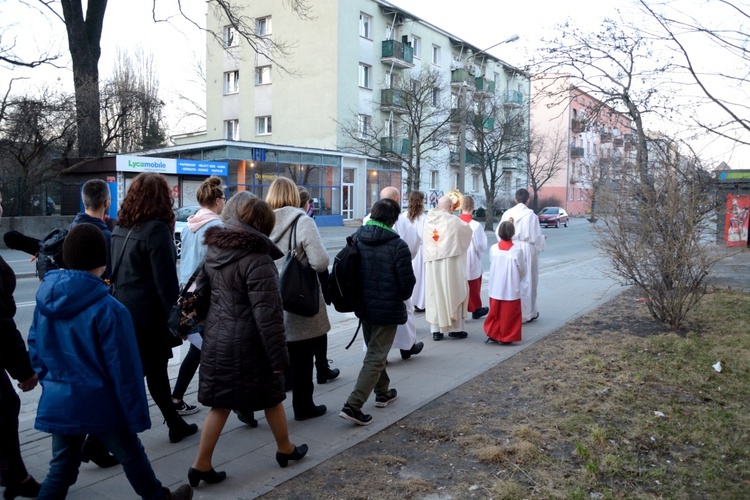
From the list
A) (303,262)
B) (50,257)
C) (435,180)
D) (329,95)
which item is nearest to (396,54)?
(329,95)

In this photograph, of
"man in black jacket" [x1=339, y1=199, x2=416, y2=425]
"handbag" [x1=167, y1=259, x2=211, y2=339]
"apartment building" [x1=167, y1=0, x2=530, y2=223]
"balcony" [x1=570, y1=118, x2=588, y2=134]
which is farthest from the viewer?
"apartment building" [x1=167, y1=0, x2=530, y2=223]

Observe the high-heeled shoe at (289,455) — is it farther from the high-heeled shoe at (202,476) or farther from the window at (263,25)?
the window at (263,25)

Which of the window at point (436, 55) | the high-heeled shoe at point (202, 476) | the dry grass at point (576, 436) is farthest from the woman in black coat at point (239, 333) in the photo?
the window at point (436, 55)

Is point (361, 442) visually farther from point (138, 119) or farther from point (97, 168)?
point (138, 119)

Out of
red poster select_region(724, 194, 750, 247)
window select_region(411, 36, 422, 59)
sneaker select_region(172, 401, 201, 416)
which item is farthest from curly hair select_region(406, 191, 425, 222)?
window select_region(411, 36, 422, 59)

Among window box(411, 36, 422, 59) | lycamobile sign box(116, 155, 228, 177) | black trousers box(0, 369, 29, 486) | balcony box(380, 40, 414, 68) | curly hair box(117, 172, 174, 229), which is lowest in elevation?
black trousers box(0, 369, 29, 486)

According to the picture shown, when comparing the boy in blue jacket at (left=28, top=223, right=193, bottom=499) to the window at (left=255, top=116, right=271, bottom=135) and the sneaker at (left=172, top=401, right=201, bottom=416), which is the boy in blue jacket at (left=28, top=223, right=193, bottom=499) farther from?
the window at (left=255, top=116, right=271, bottom=135)

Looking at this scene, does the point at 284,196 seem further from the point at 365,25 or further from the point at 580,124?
the point at 365,25

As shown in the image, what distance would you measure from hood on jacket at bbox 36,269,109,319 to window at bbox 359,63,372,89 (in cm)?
3682

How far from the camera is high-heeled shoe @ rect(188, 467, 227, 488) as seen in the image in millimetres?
3806

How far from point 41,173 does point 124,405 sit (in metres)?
22.6

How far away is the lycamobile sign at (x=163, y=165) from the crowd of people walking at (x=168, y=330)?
21299mm

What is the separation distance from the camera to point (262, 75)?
39438 millimetres

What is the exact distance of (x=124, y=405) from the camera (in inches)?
124
